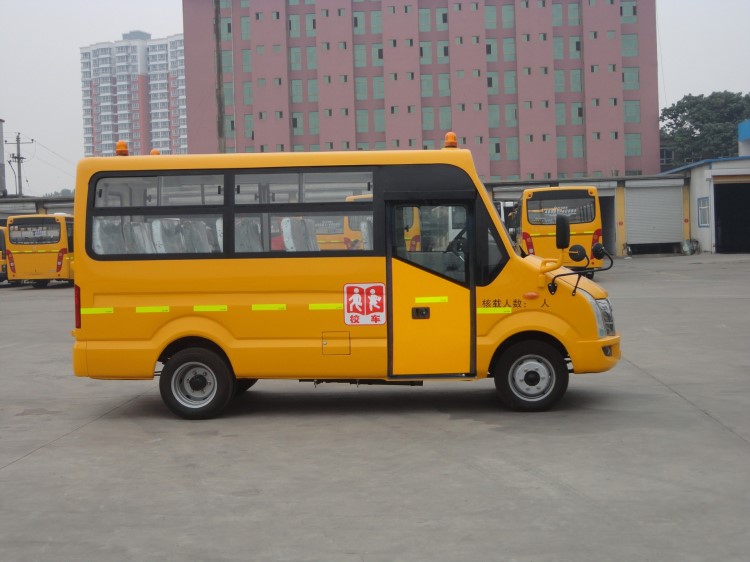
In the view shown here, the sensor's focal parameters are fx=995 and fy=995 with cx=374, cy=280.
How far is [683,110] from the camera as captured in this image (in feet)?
313

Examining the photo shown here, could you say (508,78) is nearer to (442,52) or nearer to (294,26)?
(442,52)

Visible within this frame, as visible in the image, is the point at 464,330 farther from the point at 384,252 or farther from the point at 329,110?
the point at 329,110

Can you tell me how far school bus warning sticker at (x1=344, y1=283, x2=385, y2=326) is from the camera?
9.47 m

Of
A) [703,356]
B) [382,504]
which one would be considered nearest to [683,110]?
[703,356]

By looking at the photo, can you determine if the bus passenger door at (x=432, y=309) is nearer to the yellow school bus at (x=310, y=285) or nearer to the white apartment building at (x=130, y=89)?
the yellow school bus at (x=310, y=285)

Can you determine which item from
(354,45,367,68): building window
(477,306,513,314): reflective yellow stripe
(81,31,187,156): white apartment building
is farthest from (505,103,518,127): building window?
(81,31,187,156): white apartment building

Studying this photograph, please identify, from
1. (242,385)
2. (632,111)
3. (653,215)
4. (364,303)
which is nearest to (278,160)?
(364,303)

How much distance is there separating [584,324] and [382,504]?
3.83 metres

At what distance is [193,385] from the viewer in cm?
971

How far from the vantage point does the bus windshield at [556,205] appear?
99.0 feet

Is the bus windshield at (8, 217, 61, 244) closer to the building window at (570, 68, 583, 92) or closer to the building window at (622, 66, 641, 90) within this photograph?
the building window at (570, 68, 583, 92)

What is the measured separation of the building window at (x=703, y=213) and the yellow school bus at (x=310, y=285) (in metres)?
40.9

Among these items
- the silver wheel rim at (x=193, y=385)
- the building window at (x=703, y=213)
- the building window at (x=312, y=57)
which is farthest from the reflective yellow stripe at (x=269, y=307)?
the building window at (x=312, y=57)

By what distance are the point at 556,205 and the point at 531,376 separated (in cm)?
2144
